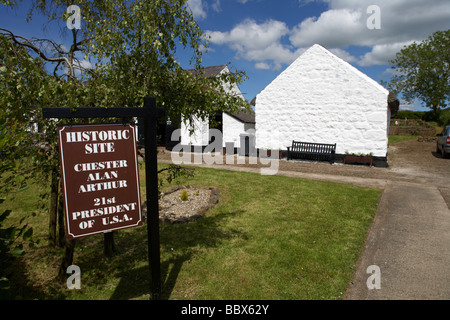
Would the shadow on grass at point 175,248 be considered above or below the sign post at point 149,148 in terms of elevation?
below

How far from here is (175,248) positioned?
5.56 meters

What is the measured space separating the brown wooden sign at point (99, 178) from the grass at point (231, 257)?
1.38m

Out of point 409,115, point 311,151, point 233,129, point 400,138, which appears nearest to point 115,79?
point 311,151

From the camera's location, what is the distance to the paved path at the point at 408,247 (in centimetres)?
422

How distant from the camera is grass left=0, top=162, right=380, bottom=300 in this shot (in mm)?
4195

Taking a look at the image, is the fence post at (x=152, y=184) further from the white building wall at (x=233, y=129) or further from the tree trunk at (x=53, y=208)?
the white building wall at (x=233, y=129)

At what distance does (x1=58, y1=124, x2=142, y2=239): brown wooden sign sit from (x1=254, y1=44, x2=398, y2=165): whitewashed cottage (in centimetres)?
1518

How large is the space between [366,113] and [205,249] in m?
13.9

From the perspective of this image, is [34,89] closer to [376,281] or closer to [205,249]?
[205,249]

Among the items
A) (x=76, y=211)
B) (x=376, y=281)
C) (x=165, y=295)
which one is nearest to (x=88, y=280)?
(x=165, y=295)

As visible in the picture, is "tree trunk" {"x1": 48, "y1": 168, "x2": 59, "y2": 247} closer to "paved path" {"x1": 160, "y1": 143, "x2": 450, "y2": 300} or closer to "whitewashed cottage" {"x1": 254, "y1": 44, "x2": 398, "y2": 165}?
"paved path" {"x1": 160, "y1": 143, "x2": 450, "y2": 300}
